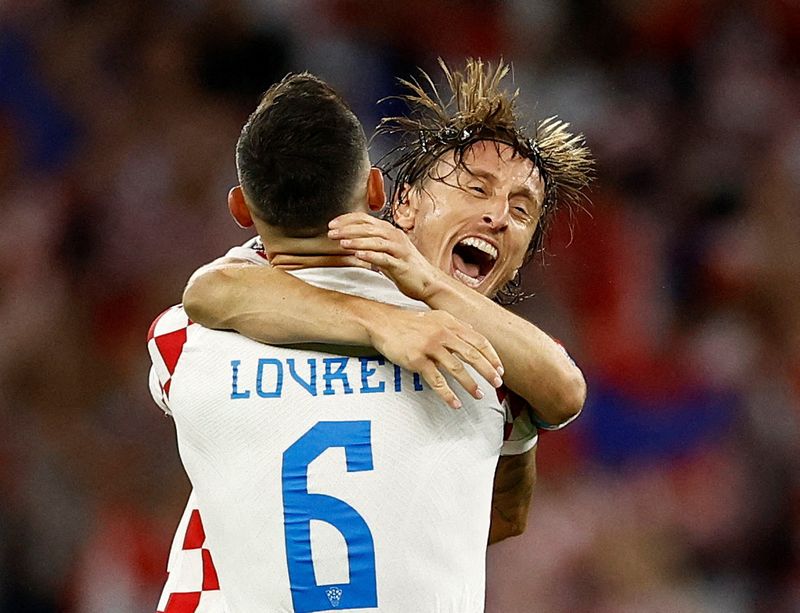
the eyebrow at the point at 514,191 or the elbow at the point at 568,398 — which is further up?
the eyebrow at the point at 514,191

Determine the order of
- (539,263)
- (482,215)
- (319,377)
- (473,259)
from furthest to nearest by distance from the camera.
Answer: (539,263), (473,259), (482,215), (319,377)

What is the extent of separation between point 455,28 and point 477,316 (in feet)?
12.2

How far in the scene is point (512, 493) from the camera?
106 inches

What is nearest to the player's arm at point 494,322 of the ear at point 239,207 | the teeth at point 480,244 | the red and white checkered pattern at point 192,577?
the ear at point 239,207

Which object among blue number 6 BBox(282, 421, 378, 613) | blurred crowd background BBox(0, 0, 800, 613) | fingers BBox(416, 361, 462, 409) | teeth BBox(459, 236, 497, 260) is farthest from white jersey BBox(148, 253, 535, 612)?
blurred crowd background BBox(0, 0, 800, 613)

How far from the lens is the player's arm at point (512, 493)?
8.46 feet

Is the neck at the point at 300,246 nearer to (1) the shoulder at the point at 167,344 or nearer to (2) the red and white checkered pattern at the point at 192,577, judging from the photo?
(1) the shoulder at the point at 167,344

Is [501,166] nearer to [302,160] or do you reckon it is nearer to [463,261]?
[463,261]

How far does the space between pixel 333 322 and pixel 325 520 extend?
32 centimetres

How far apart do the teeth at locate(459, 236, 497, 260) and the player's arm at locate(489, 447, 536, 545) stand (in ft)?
2.09

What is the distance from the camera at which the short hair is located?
2074 millimetres

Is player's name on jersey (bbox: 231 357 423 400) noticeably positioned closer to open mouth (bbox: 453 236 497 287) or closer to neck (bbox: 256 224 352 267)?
neck (bbox: 256 224 352 267)

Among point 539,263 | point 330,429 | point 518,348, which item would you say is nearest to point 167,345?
point 330,429

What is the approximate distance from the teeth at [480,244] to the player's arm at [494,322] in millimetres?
897
